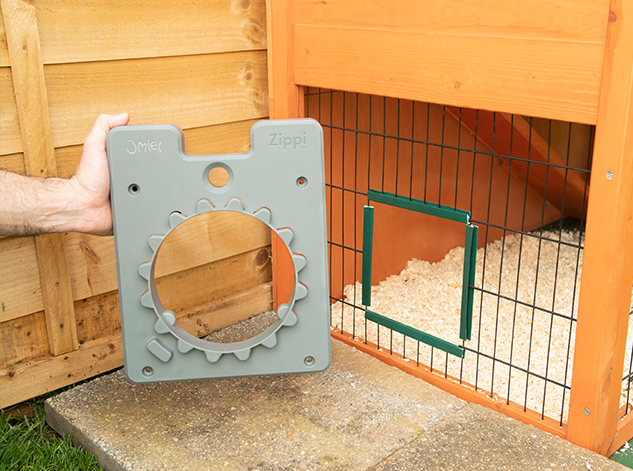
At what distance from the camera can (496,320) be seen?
170 centimetres

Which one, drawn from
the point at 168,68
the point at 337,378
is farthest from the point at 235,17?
the point at 337,378

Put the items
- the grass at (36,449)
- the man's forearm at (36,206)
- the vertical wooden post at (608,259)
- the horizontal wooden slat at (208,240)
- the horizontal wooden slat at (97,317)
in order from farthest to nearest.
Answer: the horizontal wooden slat at (208,240) → the horizontal wooden slat at (97,317) → the grass at (36,449) → the man's forearm at (36,206) → the vertical wooden post at (608,259)

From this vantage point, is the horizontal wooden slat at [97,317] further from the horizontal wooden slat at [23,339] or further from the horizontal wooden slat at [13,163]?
the horizontal wooden slat at [13,163]

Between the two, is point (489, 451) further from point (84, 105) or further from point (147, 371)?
point (84, 105)

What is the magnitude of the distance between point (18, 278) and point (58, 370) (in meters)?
0.30

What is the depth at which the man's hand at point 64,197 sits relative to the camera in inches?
53.9

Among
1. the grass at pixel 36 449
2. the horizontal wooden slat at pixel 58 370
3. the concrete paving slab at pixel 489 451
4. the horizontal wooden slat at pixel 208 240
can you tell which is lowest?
the grass at pixel 36 449

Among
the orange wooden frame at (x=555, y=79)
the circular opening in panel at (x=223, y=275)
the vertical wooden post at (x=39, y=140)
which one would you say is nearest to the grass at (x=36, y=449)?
the vertical wooden post at (x=39, y=140)

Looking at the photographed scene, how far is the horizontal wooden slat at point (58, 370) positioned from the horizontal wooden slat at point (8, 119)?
1.92 feet

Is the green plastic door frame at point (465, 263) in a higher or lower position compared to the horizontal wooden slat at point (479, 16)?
lower

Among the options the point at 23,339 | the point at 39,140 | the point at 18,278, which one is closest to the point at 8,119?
the point at 39,140

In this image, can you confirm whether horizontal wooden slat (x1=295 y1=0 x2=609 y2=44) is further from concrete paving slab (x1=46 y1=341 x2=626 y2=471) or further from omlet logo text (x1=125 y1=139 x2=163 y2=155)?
concrete paving slab (x1=46 y1=341 x2=626 y2=471)

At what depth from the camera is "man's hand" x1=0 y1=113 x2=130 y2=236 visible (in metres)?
1.37

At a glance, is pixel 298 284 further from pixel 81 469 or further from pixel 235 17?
pixel 235 17
